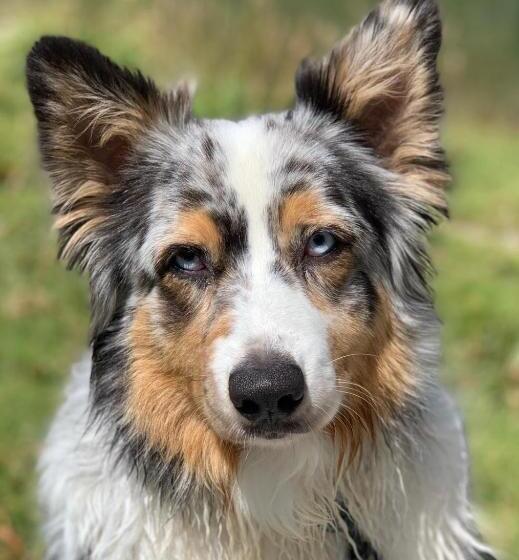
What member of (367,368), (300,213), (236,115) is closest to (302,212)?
(300,213)

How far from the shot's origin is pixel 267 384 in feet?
10.1

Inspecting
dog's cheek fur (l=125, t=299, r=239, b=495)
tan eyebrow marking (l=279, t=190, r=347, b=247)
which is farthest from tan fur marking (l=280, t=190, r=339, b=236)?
dog's cheek fur (l=125, t=299, r=239, b=495)

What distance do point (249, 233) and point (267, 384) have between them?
2.32ft

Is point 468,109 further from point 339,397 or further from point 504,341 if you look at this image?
point 339,397

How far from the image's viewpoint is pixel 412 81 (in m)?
3.82

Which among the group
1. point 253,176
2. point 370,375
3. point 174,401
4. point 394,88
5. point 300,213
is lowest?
point 174,401

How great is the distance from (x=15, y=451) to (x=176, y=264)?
Answer: 283 centimetres

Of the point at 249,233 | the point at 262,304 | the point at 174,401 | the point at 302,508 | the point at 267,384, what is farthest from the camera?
the point at 302,508

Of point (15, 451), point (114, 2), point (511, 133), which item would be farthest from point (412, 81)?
point (511, 133)

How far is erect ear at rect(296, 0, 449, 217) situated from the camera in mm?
3729

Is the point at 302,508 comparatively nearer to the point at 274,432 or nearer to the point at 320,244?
the point at 274,432

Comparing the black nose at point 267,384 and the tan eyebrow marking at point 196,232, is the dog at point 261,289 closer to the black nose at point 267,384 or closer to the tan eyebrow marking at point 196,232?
the tan eyebrow marking at point 196,232

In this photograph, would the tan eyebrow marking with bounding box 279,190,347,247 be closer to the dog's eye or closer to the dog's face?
the dog's face

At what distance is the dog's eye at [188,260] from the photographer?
3.60 meters
